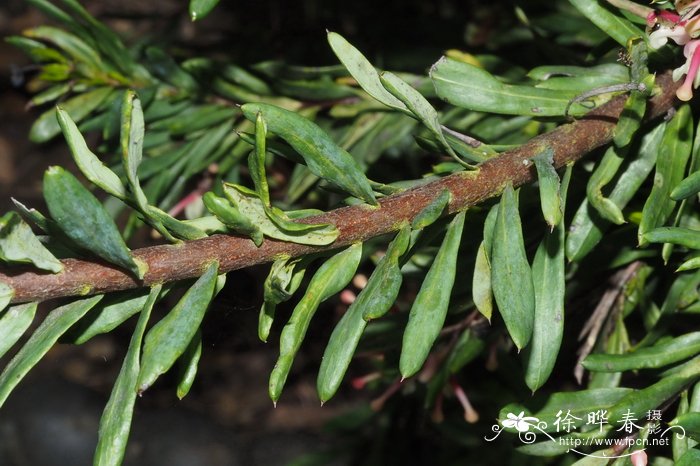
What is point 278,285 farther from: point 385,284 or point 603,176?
point 603,176

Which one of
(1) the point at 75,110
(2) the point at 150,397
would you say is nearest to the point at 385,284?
(1) the point at 75,110

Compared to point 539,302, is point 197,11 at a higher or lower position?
higher

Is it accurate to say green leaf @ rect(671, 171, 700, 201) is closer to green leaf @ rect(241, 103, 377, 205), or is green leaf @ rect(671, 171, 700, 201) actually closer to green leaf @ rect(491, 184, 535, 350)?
green leaf @ rect(491, 184, 535, 350)

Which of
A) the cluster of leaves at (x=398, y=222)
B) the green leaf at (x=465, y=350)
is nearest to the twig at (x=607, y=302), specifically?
the cluster of leaves at (x=398, y=222)

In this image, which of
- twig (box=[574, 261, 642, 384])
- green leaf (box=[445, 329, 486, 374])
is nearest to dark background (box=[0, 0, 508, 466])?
green leaf (box=[445, 329, 486, 374])

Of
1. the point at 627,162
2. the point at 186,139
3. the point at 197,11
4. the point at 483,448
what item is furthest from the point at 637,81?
the point at 483,448

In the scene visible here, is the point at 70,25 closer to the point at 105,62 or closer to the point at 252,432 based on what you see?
the point at 105,62
